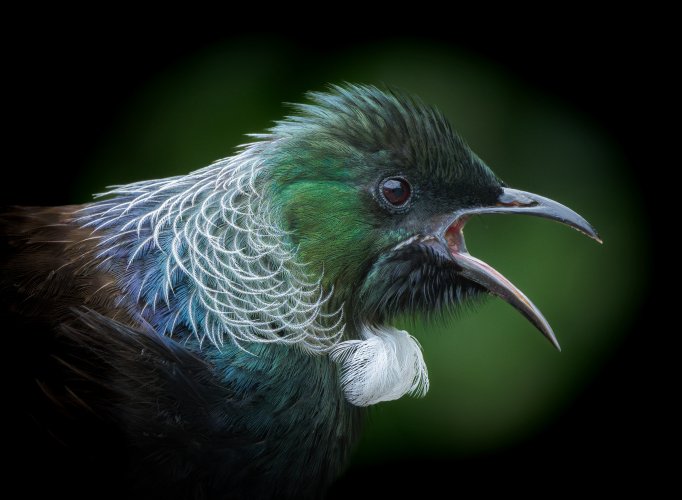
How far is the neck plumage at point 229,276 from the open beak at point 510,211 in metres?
0.41

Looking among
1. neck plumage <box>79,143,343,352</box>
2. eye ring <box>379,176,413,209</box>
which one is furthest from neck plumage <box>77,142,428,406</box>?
eye ring <box>379,176,413,209</box>

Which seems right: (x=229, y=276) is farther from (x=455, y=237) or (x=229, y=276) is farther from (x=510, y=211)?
(x=510, y=211)

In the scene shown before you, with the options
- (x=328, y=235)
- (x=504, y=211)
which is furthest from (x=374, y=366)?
(x=504, y=211)

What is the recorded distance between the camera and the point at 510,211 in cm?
294

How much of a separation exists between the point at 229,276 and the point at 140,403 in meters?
0.50

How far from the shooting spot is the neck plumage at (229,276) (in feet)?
8.95

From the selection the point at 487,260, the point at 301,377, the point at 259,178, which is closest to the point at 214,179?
the point at 259,178

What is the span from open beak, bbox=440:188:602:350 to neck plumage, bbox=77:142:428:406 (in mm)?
406

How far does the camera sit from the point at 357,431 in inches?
123

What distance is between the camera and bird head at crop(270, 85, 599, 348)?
2820mm

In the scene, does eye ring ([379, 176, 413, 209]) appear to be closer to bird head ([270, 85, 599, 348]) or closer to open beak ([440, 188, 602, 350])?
bird head ([270, 85, 599, 348])

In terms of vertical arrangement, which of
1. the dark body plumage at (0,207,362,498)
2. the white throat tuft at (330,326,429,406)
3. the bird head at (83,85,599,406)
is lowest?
the dark body plumage at (0,207,362,498)

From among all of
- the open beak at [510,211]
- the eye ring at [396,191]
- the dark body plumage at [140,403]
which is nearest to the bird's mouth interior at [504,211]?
the open beak at [510,211]

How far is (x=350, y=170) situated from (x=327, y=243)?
262mm
